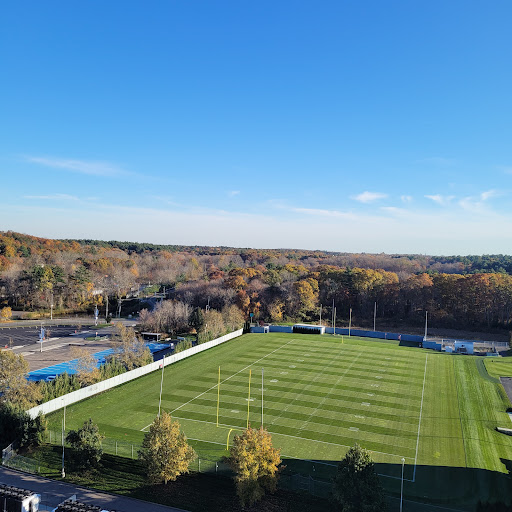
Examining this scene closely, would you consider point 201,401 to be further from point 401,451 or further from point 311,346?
point 311,346

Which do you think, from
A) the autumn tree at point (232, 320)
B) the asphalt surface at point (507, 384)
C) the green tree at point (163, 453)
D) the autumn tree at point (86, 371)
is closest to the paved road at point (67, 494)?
the green tree at point (163, 453)

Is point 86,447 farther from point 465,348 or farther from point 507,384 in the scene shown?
point 465,348

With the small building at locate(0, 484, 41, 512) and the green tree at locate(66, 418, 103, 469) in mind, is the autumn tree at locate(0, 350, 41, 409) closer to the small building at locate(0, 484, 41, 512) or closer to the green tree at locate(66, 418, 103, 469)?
the green tree at locate(66, 418, 103, 469)

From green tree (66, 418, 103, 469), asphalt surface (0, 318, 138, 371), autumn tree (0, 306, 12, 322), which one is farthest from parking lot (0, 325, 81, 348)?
green tree (66, 418, 103, 469)

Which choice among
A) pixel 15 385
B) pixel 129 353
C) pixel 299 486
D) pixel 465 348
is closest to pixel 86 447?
pixel 15 385

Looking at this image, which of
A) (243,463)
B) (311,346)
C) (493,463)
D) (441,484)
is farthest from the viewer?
(311,346)

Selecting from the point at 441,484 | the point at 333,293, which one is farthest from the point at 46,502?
the point at 333,293
